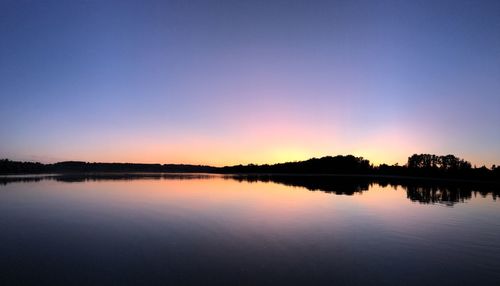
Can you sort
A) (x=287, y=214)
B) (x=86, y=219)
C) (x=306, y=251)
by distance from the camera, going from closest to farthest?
(x=306, y=251) → (x=86, y=219) → (x=287, y=214)

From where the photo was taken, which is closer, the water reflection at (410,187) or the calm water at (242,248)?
the calm water at (242,248)

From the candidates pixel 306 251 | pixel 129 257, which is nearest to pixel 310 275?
pixel 306 251

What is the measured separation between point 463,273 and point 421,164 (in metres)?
191

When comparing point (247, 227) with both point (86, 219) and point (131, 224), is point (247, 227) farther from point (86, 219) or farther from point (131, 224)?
point (86, 219)

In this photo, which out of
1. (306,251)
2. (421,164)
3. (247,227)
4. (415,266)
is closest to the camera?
(415,266)

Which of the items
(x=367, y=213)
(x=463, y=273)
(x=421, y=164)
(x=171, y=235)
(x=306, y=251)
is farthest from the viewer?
(x=421, y=164)

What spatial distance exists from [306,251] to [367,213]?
51.1 ft

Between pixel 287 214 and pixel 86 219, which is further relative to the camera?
pixel 287 214

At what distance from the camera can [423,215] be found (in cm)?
2798

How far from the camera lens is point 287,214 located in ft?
88.9

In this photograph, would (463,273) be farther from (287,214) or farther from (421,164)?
(421,164)

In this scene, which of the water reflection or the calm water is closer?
the calm water

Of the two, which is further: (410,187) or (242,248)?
(410,187)

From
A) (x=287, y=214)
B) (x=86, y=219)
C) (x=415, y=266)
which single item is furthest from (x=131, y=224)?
(x=415, y=266)
